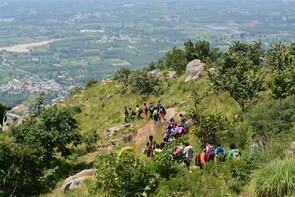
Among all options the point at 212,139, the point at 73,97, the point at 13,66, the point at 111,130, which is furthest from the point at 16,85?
the point at 212,139

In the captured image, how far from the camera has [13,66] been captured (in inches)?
5423

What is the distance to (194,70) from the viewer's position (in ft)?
101

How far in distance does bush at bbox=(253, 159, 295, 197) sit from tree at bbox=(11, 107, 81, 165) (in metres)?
9.67

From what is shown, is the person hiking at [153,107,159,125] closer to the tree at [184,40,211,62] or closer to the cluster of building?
the tree at [184,40,211,62]

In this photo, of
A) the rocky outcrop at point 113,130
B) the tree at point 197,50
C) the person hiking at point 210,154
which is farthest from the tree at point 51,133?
the tree at point 197,50

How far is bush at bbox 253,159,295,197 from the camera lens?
30.2 feet

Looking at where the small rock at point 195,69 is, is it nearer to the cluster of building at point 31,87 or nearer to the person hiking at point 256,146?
the person hiking at point 256,146

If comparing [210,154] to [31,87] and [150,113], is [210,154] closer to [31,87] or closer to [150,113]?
[150,113]

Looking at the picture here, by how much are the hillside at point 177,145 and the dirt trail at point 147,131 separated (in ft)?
0.22

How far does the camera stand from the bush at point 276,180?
9195 millimetres

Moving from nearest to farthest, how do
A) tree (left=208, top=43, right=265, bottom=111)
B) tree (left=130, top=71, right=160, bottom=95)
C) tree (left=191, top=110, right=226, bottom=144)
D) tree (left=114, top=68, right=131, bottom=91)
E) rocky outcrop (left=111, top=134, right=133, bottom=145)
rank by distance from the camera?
tree (left=191, top=110, right=226, bottom=144) → tree (left=208, top=43, right=265, bottom=111) → rocky outcrop (left=111, top=134, right=133, bottom=145) → tree (left=130, top=71, right=160, bottom=95) → tree (left=114, top=68, right=131, bottom=91)

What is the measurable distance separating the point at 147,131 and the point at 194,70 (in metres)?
11.6

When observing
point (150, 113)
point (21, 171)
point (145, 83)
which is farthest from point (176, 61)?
point (21, 171)

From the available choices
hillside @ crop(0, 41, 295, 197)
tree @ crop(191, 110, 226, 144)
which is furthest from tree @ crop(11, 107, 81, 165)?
tree @ crop(191, 110, 226, 144)
